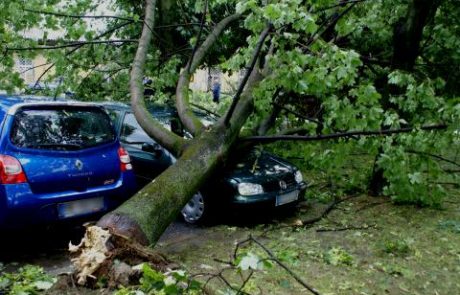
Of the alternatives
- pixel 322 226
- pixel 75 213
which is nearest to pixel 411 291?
pixel 322 226

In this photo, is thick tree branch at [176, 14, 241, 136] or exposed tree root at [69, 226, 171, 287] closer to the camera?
exposed tree root at [69, 226, 171, 287]

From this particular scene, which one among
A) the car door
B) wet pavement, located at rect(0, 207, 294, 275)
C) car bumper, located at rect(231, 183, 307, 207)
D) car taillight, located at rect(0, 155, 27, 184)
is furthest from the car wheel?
car taillight, located at rect(0, 155, 27, 184)

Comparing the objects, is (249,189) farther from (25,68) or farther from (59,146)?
(25,68)

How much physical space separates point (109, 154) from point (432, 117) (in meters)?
4.37

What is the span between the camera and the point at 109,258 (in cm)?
350

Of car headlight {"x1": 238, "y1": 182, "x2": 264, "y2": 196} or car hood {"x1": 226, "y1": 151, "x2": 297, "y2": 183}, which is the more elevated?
car hood {"x1": 226, "y1": 151, "x2": 297, "y2": 183}

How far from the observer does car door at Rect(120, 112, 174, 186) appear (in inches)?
263

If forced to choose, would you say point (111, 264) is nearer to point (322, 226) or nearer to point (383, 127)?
point (322, 226)

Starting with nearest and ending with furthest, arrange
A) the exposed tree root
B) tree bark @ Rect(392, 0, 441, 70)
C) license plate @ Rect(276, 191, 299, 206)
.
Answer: the exposed tree root
license plate @ Rect(276, 191, 299, 206)
tree bark @ Rect(392, 0, 441, 70)

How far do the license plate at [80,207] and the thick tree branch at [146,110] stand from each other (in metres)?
1.08

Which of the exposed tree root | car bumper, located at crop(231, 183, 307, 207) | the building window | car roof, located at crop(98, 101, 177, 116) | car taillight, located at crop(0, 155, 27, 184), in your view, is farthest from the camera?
the building window

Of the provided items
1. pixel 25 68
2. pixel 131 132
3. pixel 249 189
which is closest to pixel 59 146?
pixel 131 132

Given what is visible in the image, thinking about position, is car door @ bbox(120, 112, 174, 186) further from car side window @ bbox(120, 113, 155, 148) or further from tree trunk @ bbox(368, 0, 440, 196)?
tree trunk @ bbox(368, 0, 440, 196)

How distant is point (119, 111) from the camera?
7281mm
